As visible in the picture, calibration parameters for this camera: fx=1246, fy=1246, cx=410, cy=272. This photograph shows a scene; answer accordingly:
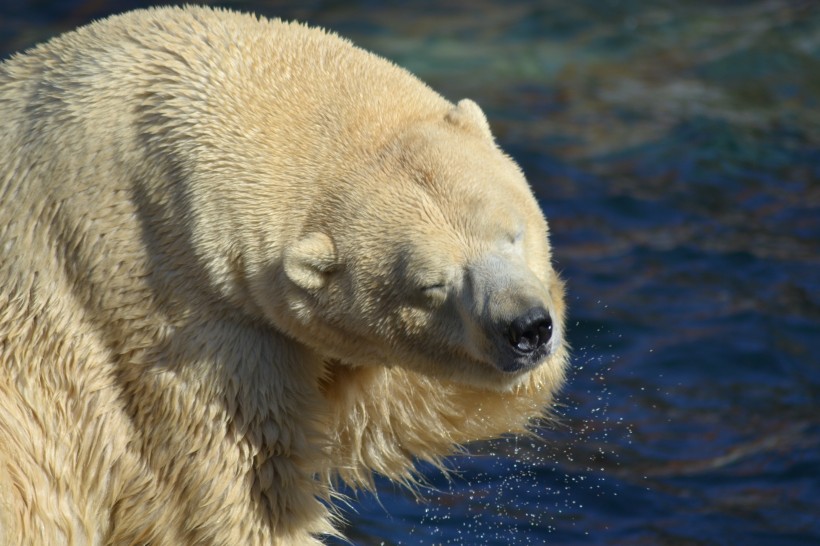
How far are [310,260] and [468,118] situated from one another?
697mm

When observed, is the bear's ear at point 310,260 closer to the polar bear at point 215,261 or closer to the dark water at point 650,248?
the polar bear at point 215,261

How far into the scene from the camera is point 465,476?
17.7ft

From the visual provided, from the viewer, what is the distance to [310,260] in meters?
3.43

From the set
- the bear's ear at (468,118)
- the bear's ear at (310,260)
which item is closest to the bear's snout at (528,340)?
the bear's ear at (310,260)

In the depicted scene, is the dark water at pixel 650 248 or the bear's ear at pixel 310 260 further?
the dark water at pixel 650 248

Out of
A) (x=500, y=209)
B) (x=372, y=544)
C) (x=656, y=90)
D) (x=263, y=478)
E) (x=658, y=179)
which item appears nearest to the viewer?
(x=500, y=209)

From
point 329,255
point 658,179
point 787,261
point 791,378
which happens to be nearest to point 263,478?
point 329,255

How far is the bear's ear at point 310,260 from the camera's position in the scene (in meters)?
3.43

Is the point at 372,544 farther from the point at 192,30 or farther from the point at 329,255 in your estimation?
the point at 192,30

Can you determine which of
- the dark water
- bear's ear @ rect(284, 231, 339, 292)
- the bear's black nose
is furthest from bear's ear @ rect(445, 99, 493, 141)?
the dark water

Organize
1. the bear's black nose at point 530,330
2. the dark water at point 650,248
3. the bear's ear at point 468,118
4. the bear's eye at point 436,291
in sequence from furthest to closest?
the dark water at point 650,248 → the bear's ear at point 468,118 → the bear's eye at point 436,291 → the bear's black nose at point 530,330

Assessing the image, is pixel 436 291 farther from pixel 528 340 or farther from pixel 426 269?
pixel 528 340

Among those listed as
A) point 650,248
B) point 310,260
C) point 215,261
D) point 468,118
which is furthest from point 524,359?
point 650,248

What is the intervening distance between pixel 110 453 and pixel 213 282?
2.07 ft
